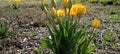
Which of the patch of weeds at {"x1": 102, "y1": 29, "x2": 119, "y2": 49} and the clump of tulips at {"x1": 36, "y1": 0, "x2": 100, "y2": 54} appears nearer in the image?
the clump of tulips at {"x1": 36, "y1": 0, "x2": 100, "y2": 54}

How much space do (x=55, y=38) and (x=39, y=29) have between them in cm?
337

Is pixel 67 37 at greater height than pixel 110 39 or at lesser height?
greater

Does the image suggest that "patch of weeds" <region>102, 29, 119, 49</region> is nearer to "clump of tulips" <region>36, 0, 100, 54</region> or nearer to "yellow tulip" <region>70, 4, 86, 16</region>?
"clump of tulips" <region>36, 0, 100, 54</region>

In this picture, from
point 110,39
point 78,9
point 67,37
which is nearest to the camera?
point 78,9

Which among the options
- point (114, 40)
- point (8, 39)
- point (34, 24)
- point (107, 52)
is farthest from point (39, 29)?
point (107, 52)

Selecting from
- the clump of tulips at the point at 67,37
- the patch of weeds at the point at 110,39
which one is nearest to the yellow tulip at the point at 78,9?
the clump of tulips at the point at 67,37

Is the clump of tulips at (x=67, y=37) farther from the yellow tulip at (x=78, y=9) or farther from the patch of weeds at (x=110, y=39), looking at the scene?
the patch of weeds at (x=110, y=39)

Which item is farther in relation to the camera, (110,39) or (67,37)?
(110,39)

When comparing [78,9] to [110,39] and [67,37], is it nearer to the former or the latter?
[67,37]

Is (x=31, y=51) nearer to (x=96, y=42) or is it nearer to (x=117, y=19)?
(x=96, y=42)

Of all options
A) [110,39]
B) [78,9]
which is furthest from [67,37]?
[110,39]

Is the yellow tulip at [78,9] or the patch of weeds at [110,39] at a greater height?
the yellow tulip at [78,9]

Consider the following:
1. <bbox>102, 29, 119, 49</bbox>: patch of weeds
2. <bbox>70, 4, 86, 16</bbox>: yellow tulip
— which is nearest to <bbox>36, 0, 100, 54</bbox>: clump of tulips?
<bbox>70, 4, 86, 16</bbox>: yellow tulip

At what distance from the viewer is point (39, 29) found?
7012mm
